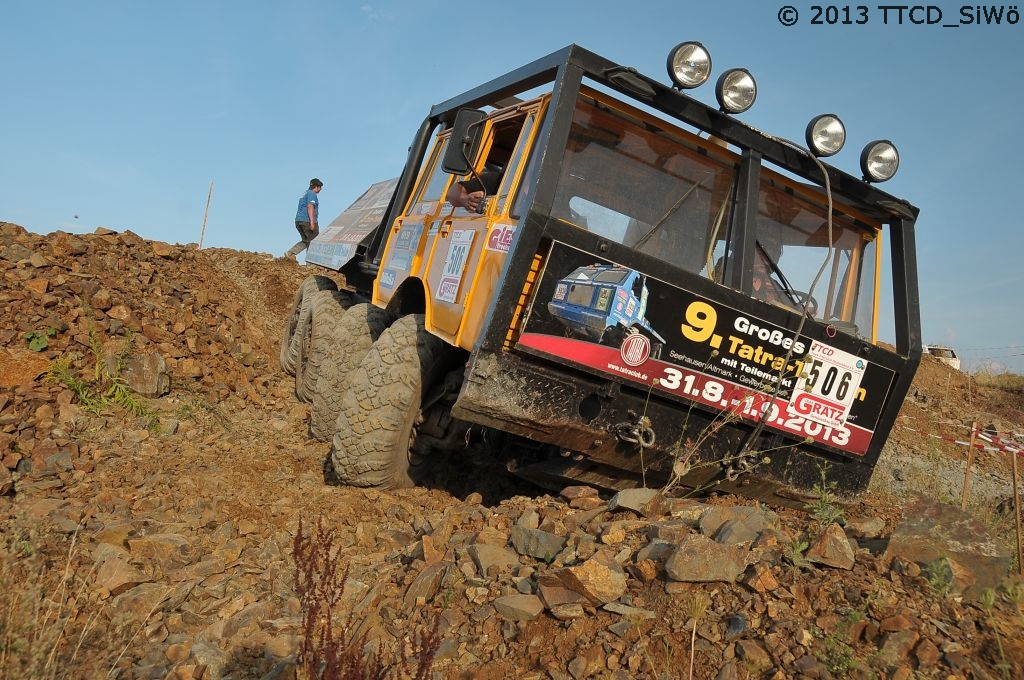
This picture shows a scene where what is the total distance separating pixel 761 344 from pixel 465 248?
161 cm

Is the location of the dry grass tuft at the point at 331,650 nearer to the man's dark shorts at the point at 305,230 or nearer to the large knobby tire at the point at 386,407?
the large knobby tire at the point at 386,407

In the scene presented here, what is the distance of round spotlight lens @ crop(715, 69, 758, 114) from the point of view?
3.77 metres

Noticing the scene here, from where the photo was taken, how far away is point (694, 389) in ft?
12.4

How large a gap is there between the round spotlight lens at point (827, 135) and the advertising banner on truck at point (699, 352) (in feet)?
3.17

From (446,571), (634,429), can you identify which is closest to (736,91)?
(634,429)

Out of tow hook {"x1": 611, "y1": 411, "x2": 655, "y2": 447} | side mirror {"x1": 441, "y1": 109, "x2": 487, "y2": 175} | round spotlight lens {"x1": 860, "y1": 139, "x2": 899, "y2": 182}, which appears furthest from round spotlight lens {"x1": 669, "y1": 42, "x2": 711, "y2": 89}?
tow hook {"x1": 611, "y1": 411, "x2": 655, "y2": 447}

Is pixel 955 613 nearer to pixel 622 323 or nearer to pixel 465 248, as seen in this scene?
pixel 622 323

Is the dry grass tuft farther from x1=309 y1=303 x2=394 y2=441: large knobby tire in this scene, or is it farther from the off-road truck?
x1=309 y1=303 x2=394 y2=441: large knobby tire

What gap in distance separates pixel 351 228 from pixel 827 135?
14.7ft

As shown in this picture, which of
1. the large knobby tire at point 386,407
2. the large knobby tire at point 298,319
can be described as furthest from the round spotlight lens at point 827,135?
the large knobby tire at point 298,319

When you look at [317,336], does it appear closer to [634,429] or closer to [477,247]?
[477,247]

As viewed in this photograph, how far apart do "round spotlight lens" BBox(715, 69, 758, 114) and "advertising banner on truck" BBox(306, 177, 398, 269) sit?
317 cm

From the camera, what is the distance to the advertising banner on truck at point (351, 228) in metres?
6.63

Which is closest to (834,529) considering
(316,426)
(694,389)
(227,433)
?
(694,389)
